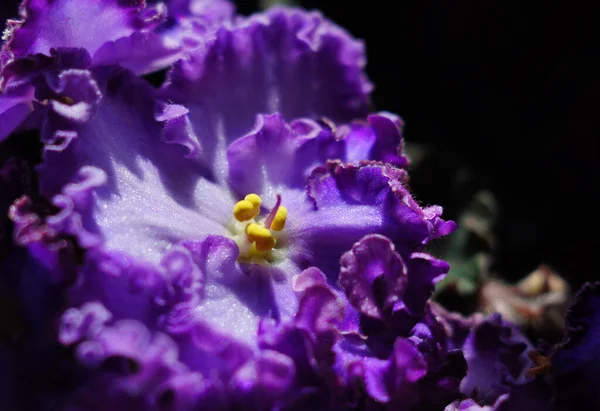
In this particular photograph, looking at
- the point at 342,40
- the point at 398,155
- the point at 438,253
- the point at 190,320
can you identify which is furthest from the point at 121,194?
the point at 438,253

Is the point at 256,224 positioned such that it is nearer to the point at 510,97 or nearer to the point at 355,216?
the point at 355,216

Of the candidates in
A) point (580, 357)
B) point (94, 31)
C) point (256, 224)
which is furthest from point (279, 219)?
point (580, 357)

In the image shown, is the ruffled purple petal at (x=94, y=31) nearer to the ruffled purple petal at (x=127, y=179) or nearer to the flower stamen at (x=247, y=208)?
the ruffled purple petal at (x=127, y=179)

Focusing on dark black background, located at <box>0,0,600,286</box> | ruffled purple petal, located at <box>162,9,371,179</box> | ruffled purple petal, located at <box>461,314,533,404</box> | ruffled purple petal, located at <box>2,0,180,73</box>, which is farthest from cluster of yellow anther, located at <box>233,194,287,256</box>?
dark black background, located at <box>0,0,600,286</box>

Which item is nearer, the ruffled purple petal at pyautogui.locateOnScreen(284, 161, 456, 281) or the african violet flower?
the african violet flower

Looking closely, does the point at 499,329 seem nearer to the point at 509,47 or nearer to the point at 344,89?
the point at 344,89

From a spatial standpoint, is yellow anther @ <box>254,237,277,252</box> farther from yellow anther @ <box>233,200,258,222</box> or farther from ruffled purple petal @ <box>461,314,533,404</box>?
ruffled purple petal @ <box>461,314,533,404</box>

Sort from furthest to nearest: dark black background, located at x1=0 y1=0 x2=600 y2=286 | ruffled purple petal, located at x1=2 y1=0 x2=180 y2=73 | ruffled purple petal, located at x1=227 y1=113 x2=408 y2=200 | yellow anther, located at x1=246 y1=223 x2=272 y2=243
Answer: dark black background, located at x1=0 y1=0 x2=600 y2=286
ruffled purple petal, located at x1=227 y1=113 x2=408 y2=200
yellow anther, located at x1=246 y1=223 x2=272 y2=243
ruffled purple petal, located at x1=2 y1=0 x2=180 y2=73
